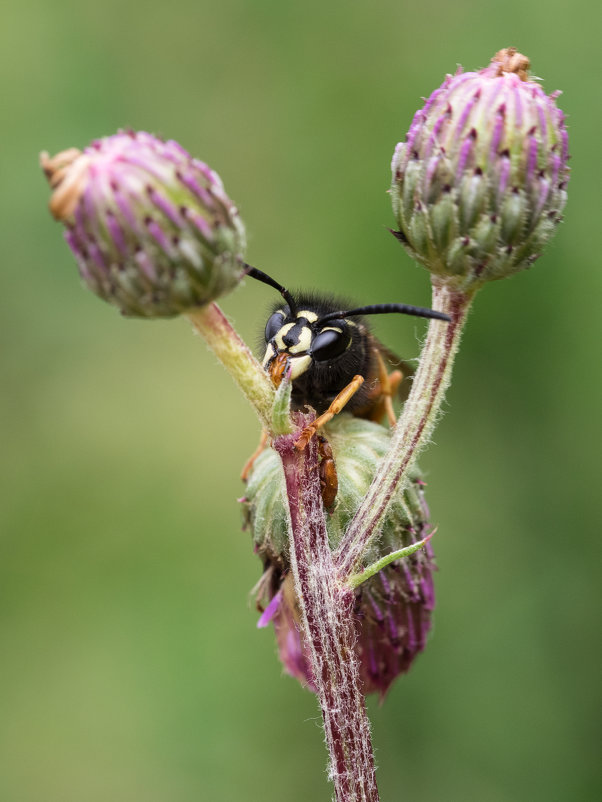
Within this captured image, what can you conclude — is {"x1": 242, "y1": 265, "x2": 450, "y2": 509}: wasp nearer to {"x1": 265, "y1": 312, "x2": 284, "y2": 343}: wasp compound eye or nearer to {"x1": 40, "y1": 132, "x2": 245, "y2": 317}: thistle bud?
{"x1": 265, "y1": 312, "x2": 284, "y2": 343}: wasp compound eye

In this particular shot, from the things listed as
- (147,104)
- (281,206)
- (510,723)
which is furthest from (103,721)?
(147,104)

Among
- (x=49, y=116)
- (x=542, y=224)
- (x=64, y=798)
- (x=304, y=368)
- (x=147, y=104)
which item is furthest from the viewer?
(x=147, y=104)

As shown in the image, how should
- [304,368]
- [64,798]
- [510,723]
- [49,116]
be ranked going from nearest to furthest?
1. [304,368]
2. [510,723]
3. [64,798]
4. [49,116]

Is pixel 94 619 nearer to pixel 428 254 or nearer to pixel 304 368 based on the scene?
pixel 304 368

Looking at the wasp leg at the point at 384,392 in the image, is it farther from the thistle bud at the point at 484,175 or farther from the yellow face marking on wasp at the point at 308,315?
the thistle bud at the point at 484,175

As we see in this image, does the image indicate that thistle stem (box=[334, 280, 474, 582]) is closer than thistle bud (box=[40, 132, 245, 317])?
No

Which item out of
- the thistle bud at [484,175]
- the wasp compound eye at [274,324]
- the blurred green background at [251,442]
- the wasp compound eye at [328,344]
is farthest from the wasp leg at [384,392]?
the blurred green background at [251,442]

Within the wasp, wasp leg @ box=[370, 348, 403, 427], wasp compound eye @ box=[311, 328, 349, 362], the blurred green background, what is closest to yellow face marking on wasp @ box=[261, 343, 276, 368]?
the wasp
